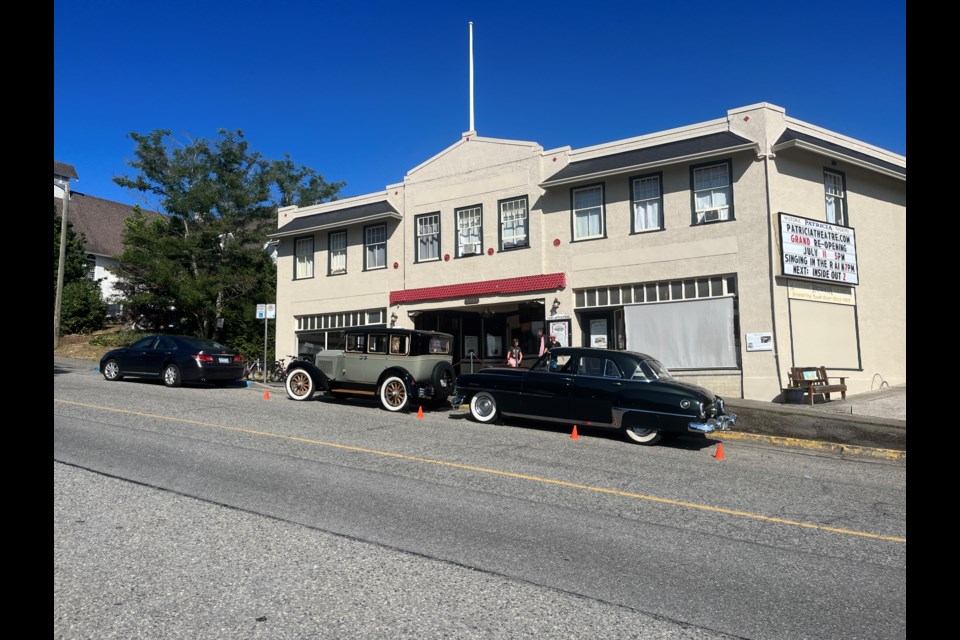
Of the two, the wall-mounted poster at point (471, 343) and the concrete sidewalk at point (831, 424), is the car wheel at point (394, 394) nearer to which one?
the concrete sidewalk at point (831, 424)

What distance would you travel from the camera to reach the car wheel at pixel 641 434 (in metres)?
12.1

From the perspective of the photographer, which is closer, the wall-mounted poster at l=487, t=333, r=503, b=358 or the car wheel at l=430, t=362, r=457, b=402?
the car wheel at l=430, t=362, r=457, b=402

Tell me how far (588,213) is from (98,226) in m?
41.3

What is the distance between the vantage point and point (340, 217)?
2578 cm

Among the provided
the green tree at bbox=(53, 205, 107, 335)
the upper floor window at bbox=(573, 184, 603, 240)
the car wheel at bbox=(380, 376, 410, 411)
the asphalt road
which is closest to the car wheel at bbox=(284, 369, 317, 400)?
the car wheel at bbox=(380, 376, 410, 411)

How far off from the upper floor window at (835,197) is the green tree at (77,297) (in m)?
34.8

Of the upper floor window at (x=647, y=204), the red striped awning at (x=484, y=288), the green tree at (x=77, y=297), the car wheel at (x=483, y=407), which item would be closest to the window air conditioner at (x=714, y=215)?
the upper floor window at (x=647, y=204)

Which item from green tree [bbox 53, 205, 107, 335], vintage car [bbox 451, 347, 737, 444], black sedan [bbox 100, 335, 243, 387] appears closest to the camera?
vintage car [bbox 451, 347, 737, 444]

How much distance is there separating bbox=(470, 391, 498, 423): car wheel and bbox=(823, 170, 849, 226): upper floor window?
1170 centimetres

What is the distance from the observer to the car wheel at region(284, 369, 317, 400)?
1670 centimetres

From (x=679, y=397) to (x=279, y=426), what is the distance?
7078 millimetres

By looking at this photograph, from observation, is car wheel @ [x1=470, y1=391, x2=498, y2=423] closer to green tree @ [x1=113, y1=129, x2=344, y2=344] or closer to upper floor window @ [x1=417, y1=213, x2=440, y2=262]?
upper floor window @ [x1=417, y1=213, x2=440, y2=262]

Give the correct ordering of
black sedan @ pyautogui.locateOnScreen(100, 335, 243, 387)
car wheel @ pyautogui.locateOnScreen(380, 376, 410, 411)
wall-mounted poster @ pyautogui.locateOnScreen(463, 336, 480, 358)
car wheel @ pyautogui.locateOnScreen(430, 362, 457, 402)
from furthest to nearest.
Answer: wall-mounted poster @ pyautogui.locateOnScreen(463, 336, 480, 358), black sedan @ pyautogui.locateOnScreen(100, 335, 243, 387), car wheel @ pyautogui.locateOnScreen(430, 362, 457, 402), car wheel @ pyautogui.locateOnScreen(380, 376, 410, 411)

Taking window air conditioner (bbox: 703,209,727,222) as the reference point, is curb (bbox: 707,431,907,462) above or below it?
below
